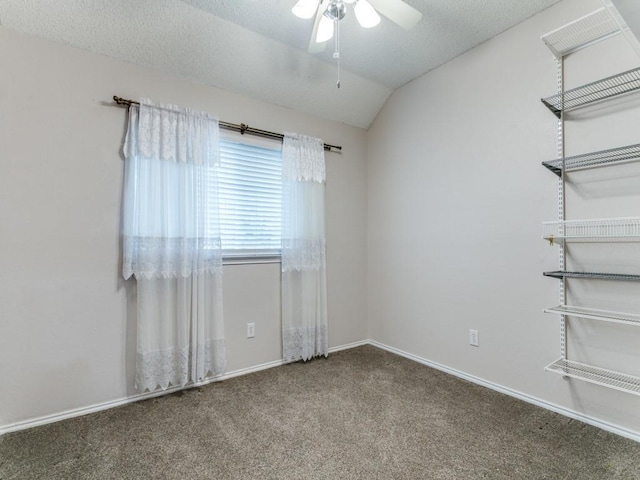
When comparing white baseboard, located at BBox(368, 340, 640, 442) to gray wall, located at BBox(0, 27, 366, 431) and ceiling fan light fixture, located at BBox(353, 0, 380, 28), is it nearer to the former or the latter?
gray wall, located at BBox(0, 27, 366, 431)

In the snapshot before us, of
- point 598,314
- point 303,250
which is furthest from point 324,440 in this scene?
point 598,314

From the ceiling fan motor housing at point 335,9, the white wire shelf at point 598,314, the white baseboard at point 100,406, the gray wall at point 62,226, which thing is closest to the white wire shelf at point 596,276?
the white wire shelf at point 598,314

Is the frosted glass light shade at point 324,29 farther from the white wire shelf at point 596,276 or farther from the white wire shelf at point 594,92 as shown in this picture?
the white wire shelf at point 596,276

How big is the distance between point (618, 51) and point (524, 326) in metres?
1.71

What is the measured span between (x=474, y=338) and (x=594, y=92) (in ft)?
5.81

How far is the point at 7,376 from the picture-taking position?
1.85m

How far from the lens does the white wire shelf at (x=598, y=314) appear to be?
1.67m

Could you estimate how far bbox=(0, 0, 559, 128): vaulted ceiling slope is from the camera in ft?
6.49

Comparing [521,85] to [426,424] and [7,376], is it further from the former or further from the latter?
[7,376]

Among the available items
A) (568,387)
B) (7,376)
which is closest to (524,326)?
(568,387)

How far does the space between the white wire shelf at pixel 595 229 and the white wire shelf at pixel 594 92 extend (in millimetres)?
693

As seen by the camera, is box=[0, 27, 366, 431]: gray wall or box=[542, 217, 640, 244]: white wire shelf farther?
box=[0, 27, 366, 431]: gray wall

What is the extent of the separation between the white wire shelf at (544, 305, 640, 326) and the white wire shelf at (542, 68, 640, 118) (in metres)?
1.19

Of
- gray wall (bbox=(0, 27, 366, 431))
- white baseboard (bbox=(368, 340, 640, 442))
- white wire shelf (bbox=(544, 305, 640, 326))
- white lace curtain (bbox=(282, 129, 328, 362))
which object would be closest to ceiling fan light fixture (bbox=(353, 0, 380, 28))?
white lace curtain (bbox=(282, 129, 328, 362))
